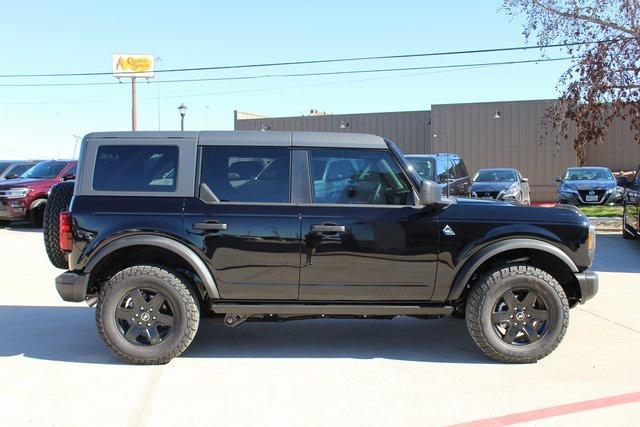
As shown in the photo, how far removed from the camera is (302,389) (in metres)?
4.42

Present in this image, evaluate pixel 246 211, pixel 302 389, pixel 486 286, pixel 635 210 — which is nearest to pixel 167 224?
pixel 246 211

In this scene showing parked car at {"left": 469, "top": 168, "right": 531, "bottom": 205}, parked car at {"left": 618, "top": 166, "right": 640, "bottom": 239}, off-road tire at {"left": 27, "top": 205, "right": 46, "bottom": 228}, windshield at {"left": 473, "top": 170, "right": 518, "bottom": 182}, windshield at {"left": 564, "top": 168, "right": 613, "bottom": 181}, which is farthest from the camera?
windshield at {"left": 564, "top": 168, "right": 613, "bottom": 181}

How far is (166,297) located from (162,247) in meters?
0.43

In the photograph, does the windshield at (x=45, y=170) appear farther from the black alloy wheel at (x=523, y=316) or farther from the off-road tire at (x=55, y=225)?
the black alloy wheel at (x=523, y=316)

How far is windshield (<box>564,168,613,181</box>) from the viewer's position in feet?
63.0

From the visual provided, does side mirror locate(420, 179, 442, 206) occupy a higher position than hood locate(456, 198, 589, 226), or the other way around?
side mirror locate(420, 179, 442, 206)

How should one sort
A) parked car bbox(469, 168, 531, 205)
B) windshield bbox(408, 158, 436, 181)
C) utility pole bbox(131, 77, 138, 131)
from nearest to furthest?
windshield bbox(408, 158, 436, 181)
parked car bbox(469, 168, 531, 205)
utility pole bbox(131, 77, 138, 131)

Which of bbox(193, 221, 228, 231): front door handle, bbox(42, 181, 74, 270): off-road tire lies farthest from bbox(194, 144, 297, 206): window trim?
bbox(42, 181, 74, 270): off-road tire

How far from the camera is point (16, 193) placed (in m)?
15.5

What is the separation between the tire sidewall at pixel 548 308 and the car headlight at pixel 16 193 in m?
14.0

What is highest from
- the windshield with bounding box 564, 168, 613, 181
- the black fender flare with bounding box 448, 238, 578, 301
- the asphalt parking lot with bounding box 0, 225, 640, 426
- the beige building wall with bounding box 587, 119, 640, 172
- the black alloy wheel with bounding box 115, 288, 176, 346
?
the beige building wall with bounding box 587, 119, 640, 172

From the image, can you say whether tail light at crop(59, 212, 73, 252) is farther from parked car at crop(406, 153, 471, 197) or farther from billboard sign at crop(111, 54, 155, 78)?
billboard sign at crop(111, 54, 155, 78)

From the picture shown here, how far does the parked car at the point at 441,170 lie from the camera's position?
12862mm

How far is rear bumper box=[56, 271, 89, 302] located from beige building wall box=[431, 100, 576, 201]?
2481cm
